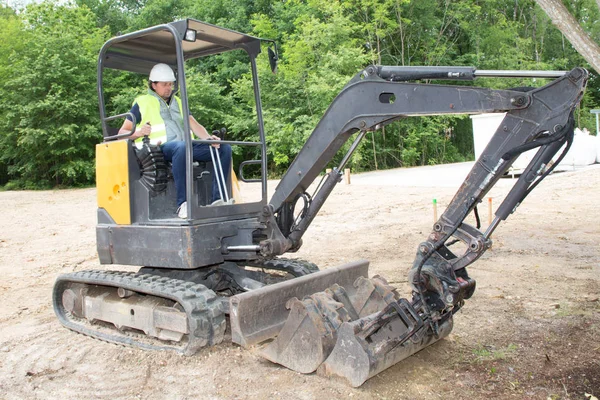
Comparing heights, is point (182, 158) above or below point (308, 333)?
above

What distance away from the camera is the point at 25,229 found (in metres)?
11.9

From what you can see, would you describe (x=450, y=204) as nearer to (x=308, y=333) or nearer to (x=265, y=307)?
(x=308, y=333)

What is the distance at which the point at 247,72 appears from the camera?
25.7 metres

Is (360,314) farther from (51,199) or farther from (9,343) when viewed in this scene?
(51,199)

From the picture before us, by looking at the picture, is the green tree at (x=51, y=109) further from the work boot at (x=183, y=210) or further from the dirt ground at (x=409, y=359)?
the work boot at (x=183, y=210)

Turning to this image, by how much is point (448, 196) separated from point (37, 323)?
407 inches

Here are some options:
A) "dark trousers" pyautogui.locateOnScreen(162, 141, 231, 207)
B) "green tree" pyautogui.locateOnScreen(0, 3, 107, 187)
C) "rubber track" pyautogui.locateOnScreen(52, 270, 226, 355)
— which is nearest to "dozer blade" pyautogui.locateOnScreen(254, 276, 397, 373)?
"rubber track" pyautogui.locateOnScreen(52, 270, 226, 355)

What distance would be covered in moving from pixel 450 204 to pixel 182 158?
7.24 ft

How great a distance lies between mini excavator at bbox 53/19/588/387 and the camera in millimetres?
3695

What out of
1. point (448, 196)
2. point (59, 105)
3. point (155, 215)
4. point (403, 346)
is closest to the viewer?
point (403, 346)

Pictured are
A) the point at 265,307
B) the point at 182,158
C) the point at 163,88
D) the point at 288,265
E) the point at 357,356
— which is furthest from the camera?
the point at 288,265

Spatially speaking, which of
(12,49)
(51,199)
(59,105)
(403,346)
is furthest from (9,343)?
(12,49)

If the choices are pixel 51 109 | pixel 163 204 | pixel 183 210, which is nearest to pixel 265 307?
pixel 183 210

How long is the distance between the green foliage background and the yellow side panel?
1300cm
